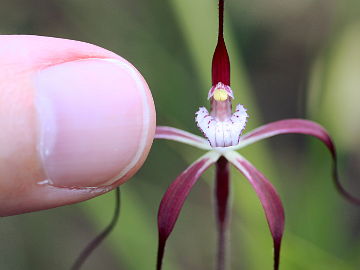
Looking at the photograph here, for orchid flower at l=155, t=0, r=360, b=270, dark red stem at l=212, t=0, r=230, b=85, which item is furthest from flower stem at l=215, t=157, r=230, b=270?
dark red stem at l=212, t=0, r=230, b=85

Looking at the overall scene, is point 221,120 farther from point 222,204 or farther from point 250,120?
point 250,120

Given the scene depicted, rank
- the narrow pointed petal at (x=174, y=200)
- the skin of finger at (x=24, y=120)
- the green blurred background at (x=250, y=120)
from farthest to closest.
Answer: the green blurred background at (x=250, y=120) → the narrow pointed petal at (x=174, y=200) → the skin of finger at (x=24, y=120)

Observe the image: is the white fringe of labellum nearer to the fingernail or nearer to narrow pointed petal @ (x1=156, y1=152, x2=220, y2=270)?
narrow pointed petal @ (x1=156, y1=152, x2=220, y2=270)

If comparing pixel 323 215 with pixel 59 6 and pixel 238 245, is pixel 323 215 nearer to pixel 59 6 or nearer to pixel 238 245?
pixel 238 245

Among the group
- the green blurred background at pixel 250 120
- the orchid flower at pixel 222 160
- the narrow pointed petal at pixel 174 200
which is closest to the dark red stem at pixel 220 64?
the orchid flower at pixel 222 160

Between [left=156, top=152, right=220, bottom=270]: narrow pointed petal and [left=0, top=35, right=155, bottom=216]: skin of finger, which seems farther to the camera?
[left=156, top=152, right=220, bottom=270]: narrow pointed petal

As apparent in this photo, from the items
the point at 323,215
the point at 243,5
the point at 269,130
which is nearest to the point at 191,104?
the point at 243,5

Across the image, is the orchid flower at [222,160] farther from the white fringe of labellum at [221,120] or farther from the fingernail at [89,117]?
the fingernail at [89,117]
